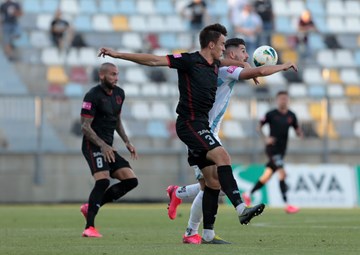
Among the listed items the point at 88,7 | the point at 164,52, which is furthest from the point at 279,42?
the point at 88,7

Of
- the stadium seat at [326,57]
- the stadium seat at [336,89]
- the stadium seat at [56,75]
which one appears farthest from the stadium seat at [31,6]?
the stadium seat at [336,89]

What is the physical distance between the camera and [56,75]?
27.6 m

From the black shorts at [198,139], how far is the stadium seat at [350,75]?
63.0 feet

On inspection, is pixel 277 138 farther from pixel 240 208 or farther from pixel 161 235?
pixel 240 208

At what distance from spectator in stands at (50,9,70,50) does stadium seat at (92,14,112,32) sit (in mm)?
1925

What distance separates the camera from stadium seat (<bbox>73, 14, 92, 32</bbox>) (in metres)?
30.1

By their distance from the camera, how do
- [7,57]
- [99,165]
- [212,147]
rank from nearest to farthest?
[212,147], [99,165], [7,57]

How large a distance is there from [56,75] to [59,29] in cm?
157

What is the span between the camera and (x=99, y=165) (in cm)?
1348

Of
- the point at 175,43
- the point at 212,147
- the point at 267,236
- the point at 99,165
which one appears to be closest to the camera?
the point at 212,147

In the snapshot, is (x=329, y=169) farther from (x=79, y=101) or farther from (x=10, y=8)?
(x=10, y=8)

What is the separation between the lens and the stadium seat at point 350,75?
29.7 meters

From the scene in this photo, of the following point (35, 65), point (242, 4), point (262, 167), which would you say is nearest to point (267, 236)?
point (262, 167)

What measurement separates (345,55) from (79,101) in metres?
9.76
